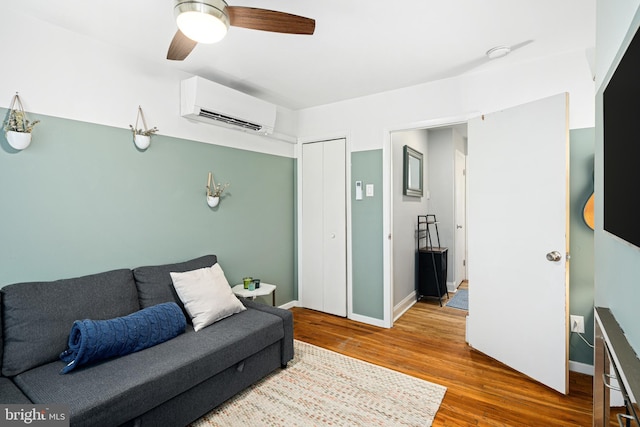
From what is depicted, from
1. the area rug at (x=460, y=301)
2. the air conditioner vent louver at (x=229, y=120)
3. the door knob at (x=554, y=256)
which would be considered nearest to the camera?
the door knob at (x=554, y=256)

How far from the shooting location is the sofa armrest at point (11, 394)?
1.43 metres

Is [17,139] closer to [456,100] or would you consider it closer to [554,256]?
[456,100]

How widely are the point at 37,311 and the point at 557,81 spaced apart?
153 inches

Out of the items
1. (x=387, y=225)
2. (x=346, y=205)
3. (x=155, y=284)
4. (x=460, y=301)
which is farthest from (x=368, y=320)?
(x=155, y=284)

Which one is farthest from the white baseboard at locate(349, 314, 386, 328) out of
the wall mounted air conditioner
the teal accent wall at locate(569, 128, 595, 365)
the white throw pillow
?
the wall mounted air conditioner

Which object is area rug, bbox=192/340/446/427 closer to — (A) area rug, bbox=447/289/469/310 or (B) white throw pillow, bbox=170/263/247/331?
(B) white throw pillow, bbox=170/263/247/331

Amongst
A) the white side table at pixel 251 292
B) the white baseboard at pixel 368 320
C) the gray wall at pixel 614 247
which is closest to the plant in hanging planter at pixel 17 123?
the white side table at pixel 251 292

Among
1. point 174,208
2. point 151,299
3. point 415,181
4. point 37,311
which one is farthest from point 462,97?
point 37,311

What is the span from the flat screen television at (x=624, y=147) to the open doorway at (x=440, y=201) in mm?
2783

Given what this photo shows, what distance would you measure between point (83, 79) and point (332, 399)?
2.79 m

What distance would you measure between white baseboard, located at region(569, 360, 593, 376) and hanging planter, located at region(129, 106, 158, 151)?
12.4ft

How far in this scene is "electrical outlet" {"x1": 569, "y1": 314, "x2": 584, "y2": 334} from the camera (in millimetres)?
2410

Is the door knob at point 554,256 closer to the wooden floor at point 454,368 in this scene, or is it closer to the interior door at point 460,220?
the wooden floor at point 454,368

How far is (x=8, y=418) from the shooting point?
4.39 ft
